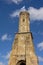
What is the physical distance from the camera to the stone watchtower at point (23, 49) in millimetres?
20328

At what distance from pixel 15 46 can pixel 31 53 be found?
2196 millimetres

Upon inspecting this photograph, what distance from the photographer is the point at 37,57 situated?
20453 millimetres

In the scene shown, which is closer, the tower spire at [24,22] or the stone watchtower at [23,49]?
the stone watchtower at [23,49]

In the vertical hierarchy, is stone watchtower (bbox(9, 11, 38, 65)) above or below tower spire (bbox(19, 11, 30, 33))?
below

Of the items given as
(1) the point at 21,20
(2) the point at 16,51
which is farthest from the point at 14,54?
(1) the point at 21,20

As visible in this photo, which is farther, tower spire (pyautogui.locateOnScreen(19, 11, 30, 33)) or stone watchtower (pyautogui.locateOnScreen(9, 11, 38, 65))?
tower spire (pyautogui.locateOnScreen(19, 11, 30, 33))

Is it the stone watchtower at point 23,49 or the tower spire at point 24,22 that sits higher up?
the tower spire at point 24,22

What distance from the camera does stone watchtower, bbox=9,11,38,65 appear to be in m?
20.3

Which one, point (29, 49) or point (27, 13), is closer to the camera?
point (29, 49)

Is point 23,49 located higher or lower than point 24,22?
lower

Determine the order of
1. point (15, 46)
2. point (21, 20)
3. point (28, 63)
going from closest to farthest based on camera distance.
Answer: point (28, 63) → point (15, 46) → point (21, 20)

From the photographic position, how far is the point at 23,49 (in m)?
20.9

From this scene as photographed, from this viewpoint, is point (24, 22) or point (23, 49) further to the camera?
point (24, 22)

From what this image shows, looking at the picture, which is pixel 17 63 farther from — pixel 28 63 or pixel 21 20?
pixel 21 20
